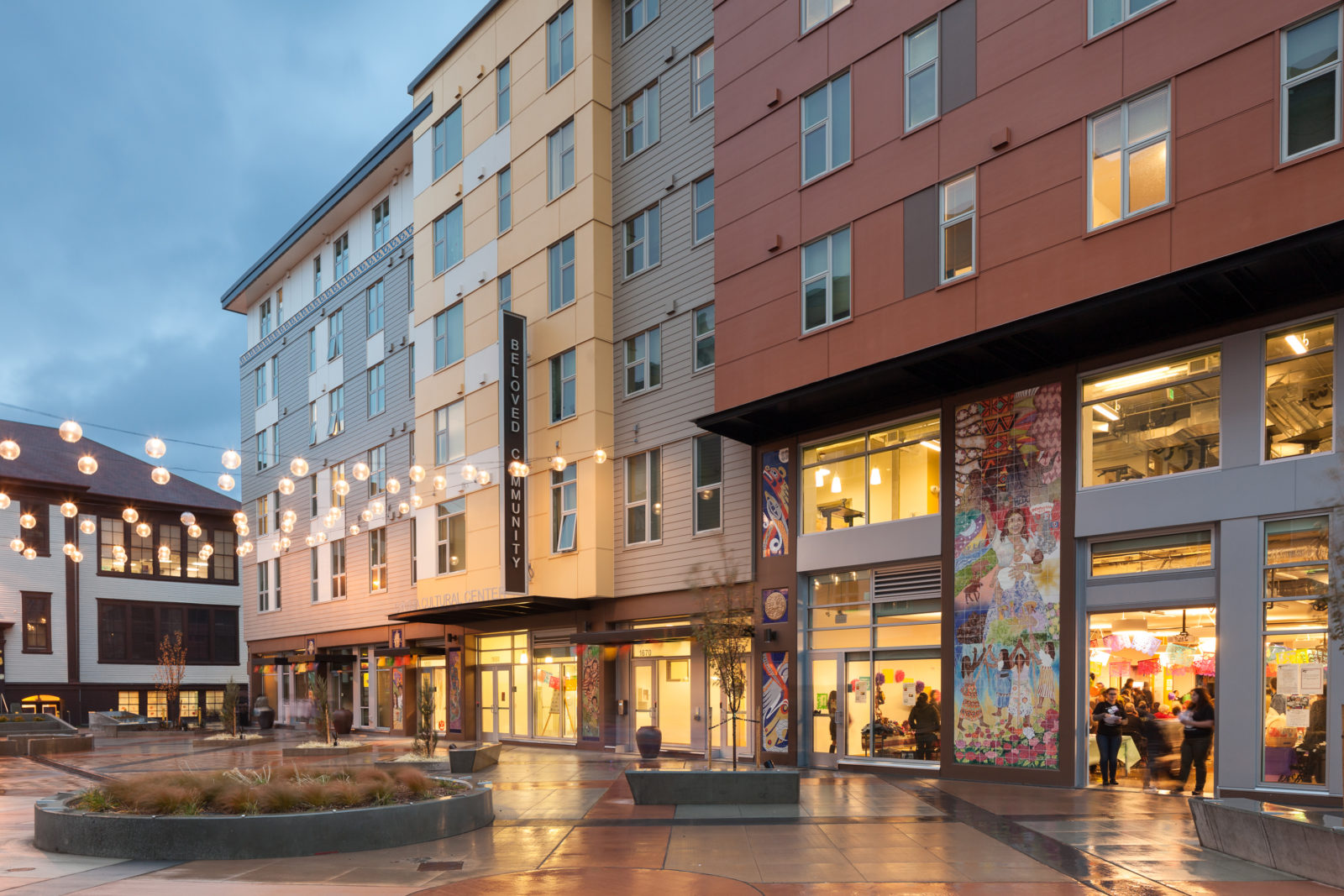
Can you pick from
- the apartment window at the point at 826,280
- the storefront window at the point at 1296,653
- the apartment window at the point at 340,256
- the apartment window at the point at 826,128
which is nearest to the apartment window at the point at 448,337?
the apartment window at the point at 340,256

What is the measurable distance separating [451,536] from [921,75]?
20434 mm

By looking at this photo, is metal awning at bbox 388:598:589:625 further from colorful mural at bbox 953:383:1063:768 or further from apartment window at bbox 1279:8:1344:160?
apartment window at bbox 1279:8:1344:160

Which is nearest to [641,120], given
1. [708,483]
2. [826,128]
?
[826,128]

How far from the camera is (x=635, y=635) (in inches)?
1035

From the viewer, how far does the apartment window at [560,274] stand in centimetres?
3073

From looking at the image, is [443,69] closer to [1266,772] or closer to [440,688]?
[440,688]

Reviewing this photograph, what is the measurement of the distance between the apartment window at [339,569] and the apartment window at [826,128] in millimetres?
29011

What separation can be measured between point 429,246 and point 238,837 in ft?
90.8

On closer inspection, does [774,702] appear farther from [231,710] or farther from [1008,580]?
[231,710]

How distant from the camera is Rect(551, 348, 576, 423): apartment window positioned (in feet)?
99.7

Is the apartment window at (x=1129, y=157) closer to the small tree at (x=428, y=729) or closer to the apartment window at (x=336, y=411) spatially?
the small tree at (x=428, y=729)

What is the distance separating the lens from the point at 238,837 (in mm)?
12289

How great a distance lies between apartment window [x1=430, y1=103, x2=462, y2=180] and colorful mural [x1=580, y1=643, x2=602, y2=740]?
55.9 ft

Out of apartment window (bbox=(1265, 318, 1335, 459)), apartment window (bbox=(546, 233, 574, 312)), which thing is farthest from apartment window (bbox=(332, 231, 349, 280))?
apartment window (bbox=(1265, 318, 1335, 459))
